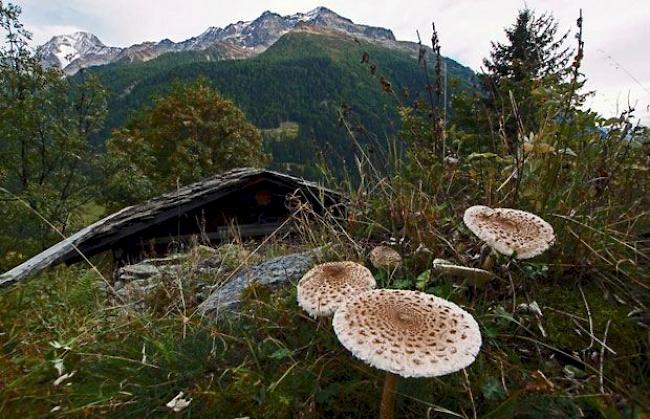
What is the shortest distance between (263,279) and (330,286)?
137cm

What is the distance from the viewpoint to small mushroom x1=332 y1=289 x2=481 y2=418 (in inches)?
52.4

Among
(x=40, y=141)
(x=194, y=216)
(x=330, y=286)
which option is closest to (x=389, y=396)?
(x=330, y=286)

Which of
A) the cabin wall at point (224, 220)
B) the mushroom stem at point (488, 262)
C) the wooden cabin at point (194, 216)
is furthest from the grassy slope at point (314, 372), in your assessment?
the cabin wall at point (224, 220)

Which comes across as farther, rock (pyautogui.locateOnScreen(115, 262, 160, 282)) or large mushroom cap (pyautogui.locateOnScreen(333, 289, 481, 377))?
rock (pyautogui.locateOnScreen(115, 262, 160, 282))

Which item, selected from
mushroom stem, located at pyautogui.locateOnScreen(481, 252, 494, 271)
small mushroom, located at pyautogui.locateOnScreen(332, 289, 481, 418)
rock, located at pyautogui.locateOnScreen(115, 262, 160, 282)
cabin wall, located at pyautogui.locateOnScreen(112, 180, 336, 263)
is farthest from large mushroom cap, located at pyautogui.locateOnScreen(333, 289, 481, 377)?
cabin wall, located at pyautogui.locateOnScreen(112, 180, 336, 263)

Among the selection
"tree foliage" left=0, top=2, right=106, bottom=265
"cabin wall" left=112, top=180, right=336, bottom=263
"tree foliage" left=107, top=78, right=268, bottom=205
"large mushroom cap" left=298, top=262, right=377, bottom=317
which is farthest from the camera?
"tree foliage" left=107, top=78, right=268, bottom=205

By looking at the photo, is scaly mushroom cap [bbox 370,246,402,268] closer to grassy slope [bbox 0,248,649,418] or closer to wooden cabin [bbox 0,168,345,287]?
grassy slope [bbox 0,248,649,418]

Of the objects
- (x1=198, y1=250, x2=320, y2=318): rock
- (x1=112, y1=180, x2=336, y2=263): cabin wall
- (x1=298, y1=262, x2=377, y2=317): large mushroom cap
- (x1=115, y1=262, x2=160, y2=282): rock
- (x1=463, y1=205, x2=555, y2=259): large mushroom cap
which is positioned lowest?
(x1=112, y1=180, x2=336, y2=263): cabin wall

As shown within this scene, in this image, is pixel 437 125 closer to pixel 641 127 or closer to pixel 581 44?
pixel 581 44

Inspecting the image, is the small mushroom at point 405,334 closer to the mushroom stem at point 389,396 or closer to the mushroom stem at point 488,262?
the mushroom stem at point 389,396

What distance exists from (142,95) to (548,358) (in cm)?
16836

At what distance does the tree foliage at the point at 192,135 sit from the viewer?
2816 centimetres

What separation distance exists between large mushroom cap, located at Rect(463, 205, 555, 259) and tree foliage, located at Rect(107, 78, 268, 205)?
26.5m

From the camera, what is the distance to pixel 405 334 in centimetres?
145
